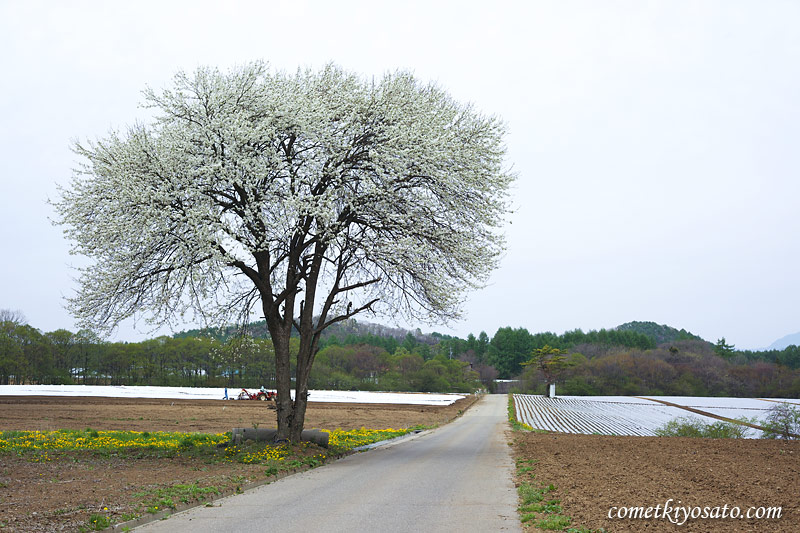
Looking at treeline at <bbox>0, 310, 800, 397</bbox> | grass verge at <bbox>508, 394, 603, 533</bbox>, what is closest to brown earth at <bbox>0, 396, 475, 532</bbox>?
grass verge at <bbox>508, 394, 603, 533</bbox>

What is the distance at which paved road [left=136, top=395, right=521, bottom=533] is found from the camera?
8.30 metres

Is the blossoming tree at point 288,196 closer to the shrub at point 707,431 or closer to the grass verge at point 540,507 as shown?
the grass verge at point 540,507

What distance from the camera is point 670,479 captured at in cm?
1144

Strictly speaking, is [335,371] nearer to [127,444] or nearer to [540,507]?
[127,444]

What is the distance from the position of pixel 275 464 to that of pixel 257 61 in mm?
11475

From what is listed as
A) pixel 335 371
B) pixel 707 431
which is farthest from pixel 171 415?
pixel 335 371

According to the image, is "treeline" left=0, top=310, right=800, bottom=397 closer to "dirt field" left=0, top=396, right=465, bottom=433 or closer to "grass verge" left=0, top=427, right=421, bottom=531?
"dirt field" left=0, top=396, right=465, bottom=433

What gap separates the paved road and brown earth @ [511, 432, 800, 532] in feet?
3.82

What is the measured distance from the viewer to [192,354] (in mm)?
97938

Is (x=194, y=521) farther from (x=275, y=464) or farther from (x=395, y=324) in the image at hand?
(x=395, y=324)

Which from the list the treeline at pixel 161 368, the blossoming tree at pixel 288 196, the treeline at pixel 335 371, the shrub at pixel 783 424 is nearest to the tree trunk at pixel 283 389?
the blossoming tree at pixel 288 196

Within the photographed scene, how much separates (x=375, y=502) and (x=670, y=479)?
5743 mm

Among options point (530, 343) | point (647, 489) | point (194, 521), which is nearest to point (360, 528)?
point (194, 521)

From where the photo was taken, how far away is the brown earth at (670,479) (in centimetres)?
781
